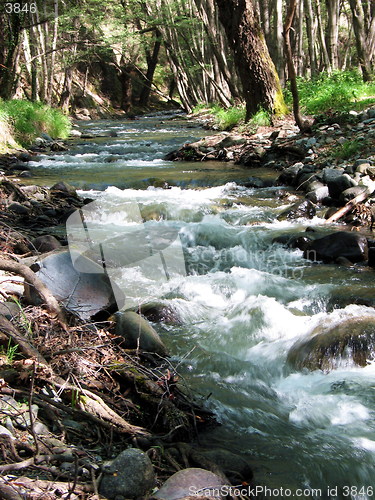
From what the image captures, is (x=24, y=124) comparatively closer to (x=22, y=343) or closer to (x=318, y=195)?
(x=318, y=195)

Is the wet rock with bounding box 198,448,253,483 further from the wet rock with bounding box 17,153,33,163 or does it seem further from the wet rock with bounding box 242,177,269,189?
the wet rock with bounding box 17,153,33,163

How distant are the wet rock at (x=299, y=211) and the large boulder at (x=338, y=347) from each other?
333 centimetres

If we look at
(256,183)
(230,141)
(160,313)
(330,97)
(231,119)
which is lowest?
(160,313)

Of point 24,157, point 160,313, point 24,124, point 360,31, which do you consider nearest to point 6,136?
point 24,124

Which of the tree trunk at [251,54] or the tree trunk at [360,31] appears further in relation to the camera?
the tree trunk at [360,31]

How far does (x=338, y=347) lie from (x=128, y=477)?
6.70ft

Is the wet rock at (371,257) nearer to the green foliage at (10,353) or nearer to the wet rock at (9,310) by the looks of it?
the wet rock at (9,310)

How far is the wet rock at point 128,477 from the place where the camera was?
192 cm

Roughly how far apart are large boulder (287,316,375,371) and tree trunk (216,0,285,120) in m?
9.58

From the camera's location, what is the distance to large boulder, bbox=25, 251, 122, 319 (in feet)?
11.6

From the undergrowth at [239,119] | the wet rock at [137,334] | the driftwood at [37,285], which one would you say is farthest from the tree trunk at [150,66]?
the driftwood at [37,285]

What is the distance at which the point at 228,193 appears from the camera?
27.5ft

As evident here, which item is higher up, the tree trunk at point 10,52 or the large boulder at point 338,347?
the tree trunk at point 10,52

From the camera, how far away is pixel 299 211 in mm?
6973
